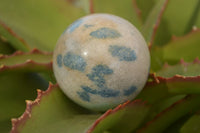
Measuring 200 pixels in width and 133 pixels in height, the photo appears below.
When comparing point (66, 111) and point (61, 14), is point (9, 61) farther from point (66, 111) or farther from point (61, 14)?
point (61, 14)

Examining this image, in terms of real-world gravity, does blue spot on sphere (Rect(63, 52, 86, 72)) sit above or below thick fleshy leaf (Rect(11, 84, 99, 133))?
above

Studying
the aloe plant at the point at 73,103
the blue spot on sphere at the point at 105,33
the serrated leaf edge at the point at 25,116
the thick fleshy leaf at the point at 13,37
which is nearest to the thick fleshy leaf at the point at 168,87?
the aloe plant at the point at 73,103

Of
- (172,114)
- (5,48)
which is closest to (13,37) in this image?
(5,48)

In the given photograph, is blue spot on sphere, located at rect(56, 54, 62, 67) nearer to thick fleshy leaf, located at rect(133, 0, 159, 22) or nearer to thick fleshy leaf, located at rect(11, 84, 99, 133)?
thick fleshy leaf, located at rect(11, 84, 99, 133)

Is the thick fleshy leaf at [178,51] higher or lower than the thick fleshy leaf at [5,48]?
lower

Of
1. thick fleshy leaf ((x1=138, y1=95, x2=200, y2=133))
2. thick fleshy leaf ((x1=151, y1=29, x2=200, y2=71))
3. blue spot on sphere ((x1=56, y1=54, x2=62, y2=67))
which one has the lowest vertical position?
thick fleshy leaf ((x1=138, y1=95, x2=200, y2=133))

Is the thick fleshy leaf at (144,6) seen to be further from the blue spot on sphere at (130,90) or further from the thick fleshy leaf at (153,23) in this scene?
the blue spot on sphere at (130,90)

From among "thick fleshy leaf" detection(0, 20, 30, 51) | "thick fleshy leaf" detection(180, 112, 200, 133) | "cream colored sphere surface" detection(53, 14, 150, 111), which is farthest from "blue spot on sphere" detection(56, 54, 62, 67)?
"thick fleshy leaf" detection(180, 112, 200, 133)
